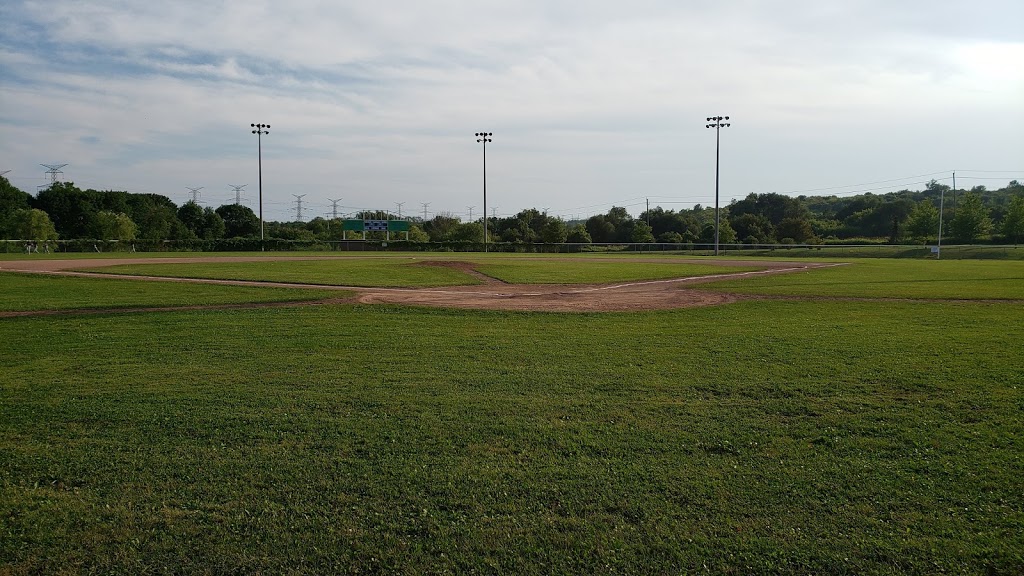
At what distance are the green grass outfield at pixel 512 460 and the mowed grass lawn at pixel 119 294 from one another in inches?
255

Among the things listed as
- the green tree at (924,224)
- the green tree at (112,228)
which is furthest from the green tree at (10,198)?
the green tree at (924,224)

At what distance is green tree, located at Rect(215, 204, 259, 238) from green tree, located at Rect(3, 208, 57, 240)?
31356 mm

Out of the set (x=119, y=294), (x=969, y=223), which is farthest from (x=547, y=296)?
(x=969, y=223)

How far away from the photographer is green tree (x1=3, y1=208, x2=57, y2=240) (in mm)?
65312

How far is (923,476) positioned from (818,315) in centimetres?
1046

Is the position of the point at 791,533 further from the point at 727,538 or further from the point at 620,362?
the point at 620,362

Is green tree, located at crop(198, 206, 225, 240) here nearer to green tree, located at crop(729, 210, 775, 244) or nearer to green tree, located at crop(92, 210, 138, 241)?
green tree, located at crop(92, 210, 138, 241)

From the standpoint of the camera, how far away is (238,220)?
10281 centimetres

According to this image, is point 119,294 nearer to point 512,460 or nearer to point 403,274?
point 403,274

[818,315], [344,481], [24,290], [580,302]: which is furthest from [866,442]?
[24,290]

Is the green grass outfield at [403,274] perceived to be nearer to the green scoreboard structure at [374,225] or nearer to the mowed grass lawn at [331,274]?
the mowed grass lawn at [331,274]

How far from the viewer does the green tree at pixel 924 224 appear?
7631 cm

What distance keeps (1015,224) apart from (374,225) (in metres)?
73.3

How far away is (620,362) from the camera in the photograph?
29.8ft
